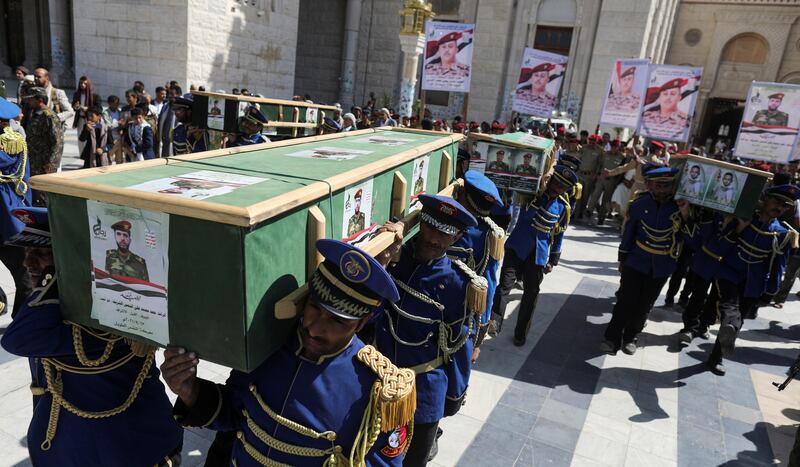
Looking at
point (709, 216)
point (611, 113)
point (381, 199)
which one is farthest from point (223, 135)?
point (611, 113)

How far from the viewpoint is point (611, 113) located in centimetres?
1134

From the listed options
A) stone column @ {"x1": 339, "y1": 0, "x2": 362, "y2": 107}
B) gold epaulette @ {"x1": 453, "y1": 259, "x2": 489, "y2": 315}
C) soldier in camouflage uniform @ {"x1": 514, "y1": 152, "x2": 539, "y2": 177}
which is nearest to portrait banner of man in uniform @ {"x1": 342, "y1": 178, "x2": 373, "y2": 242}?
gold epaulette @ {"x1": 453, "y1": 259, "x2": 489, "y2": 315}

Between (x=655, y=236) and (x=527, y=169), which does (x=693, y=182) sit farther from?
(x=527, y=169)

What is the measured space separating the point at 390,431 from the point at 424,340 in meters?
0.88

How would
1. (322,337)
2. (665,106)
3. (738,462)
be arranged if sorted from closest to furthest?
1. (322,337)
2. (738,462)
3. (665,106)

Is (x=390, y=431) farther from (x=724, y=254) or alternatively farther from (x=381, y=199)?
(x=724, y=254)

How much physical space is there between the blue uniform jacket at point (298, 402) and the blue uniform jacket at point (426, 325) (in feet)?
2.81

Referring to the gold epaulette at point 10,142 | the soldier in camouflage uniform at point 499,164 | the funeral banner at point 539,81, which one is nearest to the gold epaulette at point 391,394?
the soldier in camouflage uniform at point 499,164

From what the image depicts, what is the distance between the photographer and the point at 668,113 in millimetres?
10516

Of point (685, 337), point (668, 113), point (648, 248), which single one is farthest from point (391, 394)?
point (668, 113)

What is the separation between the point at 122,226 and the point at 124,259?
0.11m

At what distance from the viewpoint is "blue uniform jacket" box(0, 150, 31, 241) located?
14.5 ft

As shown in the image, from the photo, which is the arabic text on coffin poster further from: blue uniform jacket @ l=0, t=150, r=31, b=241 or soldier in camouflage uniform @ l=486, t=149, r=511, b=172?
soldier in camouflage uniform @ l=486, t=149, r=511, b=172

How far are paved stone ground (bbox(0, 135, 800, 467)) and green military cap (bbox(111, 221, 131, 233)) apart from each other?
7.79 feet
